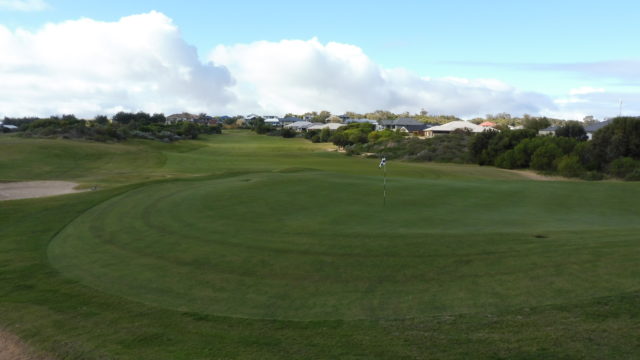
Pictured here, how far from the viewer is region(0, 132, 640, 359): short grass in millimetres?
9695

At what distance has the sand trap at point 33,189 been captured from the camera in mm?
37781

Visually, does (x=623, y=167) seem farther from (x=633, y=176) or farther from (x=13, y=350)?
(x=13, y=350)

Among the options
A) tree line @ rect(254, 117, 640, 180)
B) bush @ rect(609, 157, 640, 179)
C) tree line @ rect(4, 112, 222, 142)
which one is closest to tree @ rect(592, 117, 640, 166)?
tree line @ rect(254, 117, 640, 180)

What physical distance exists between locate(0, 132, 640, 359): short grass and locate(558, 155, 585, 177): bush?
41.0 meters

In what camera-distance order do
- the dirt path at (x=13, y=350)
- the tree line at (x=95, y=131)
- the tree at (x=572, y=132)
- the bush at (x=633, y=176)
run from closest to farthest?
the dirt path at (x=13, y=350), the bush at (x=633, y=176), the tree line at (x=95, y=131), the tree at (x=572, y=132)

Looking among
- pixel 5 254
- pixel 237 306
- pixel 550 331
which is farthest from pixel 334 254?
pixel 5 254

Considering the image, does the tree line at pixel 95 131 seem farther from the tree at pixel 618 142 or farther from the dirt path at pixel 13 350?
the dirt path at pixel 13 350

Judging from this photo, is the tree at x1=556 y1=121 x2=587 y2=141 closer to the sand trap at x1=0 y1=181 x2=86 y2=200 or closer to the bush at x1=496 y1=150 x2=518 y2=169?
the bush at x1=496 y1=150 x2=518 y2=169

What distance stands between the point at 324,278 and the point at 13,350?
744 cm

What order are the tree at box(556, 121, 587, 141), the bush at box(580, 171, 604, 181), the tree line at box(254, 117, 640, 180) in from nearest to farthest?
1. the bush at box(580, 171, 604, 181)
2. the tree line at box(254, 117, 640, 180)
3. the tree at box(556, 121, 587, 141)

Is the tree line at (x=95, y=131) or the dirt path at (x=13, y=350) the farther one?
the tree line at (x=95, y=131)

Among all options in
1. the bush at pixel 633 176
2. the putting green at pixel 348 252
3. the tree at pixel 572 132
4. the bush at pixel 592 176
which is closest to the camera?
the putting green at pixel 348 252

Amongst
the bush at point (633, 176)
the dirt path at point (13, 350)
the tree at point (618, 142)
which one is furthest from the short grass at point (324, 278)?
the tree at point (618, 142)

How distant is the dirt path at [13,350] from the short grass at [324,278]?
11.0 inches
